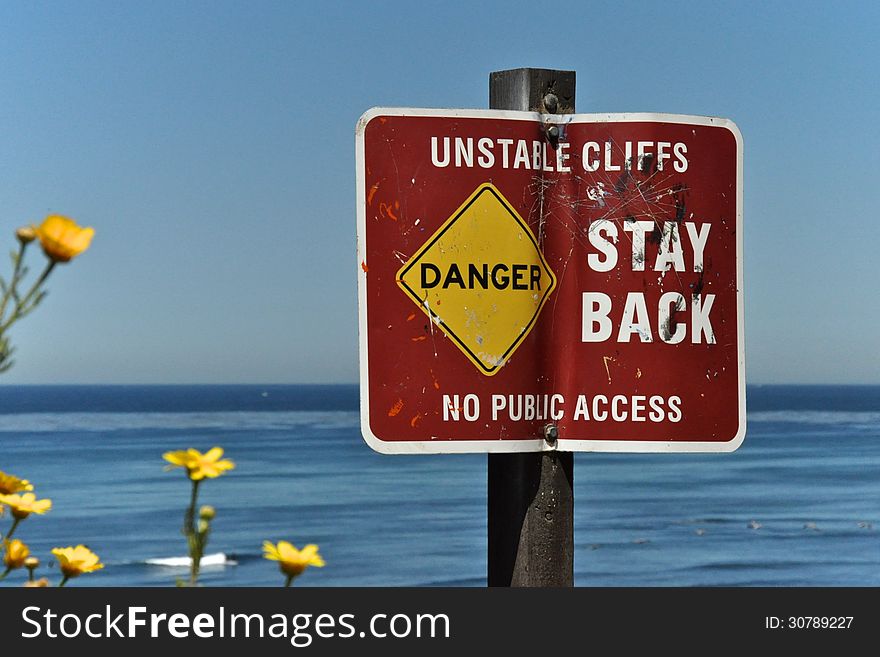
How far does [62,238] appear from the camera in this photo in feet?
4.78

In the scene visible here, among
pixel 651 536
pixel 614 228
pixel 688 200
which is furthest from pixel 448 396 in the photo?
pixel 651 536

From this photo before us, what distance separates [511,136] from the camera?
289cm

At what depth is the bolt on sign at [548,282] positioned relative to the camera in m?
2.83

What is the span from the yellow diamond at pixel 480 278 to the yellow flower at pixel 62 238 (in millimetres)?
1413

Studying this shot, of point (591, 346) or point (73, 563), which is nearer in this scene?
point (73, 563)

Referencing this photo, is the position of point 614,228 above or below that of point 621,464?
above

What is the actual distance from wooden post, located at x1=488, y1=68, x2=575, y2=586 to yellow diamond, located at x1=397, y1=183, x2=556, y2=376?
0.27 metres

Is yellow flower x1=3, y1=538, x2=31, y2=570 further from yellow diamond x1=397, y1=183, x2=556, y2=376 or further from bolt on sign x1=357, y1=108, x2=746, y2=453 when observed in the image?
yellow diamond x1=397, y1=183, x2=556, y2=376

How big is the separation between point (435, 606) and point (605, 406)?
66 cm

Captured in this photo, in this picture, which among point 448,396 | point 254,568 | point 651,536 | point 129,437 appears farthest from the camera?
point 129,437

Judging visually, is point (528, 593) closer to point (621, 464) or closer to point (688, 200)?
point (688, 200)

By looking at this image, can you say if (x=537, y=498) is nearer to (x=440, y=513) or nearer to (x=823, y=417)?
(x=440, y=513)

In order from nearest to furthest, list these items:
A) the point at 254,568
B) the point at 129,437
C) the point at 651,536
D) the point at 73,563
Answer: the point at 73,563
the point at 254,568
the point at 651,536
the point at 129,437

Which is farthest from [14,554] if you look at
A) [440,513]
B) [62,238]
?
[440,513]
